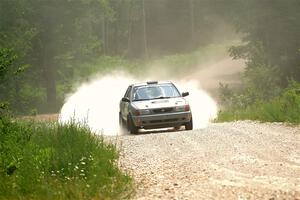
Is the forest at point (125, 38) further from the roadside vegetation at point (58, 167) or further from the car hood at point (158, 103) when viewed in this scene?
the car hood at point (158, 103)

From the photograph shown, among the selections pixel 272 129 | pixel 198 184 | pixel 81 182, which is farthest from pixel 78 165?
pixel 272 129

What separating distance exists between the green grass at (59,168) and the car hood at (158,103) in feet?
22.3

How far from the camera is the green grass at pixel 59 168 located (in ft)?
28.4

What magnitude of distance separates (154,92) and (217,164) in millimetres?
9501

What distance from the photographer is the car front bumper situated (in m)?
18.9

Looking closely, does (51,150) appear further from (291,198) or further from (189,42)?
(189,42)

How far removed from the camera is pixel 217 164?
11039 millimetres

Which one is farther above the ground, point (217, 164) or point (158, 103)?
point (158, 103)

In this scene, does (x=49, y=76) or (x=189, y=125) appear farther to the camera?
(x=49, y=76)

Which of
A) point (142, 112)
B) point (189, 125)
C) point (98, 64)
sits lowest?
point (189, 125)

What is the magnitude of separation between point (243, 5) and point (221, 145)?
1138 inches

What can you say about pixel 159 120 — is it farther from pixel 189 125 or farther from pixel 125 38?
pixel 125 38

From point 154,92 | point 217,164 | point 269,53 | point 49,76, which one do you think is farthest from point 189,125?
point 49,76

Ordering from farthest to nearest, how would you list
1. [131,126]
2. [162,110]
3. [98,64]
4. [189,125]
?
[98,64] < [189,125] < [131,126] < [162,110]
